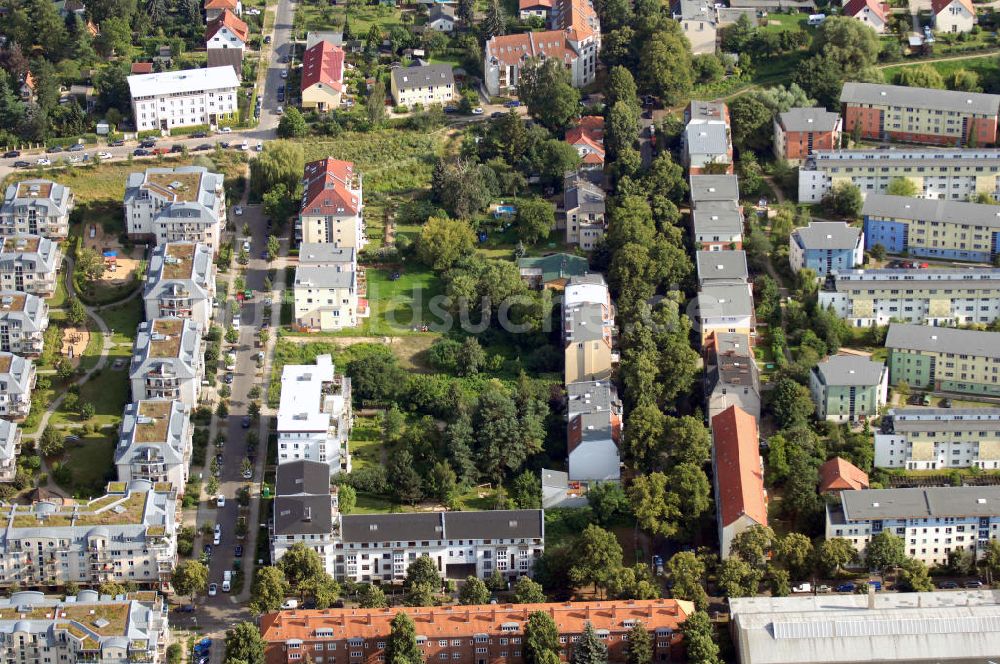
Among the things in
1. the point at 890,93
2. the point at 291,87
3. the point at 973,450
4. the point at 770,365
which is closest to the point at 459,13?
the point at 291,87

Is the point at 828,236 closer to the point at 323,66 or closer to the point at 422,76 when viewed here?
the point at 422,76

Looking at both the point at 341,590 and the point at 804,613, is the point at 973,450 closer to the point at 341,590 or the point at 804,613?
the point at 804,613

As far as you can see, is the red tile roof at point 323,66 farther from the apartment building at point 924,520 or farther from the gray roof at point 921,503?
the apartment building at point 924,520

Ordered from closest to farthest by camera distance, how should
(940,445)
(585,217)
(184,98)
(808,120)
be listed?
(940,445), (585,217), (808,120), (184,98)

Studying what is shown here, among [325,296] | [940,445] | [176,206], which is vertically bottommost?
[940,445]

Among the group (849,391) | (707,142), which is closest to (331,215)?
(707,142)

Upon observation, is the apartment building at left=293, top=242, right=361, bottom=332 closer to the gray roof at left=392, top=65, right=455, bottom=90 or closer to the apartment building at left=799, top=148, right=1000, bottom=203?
the gray roof at left=392, top=65, right=455, bottom=90
